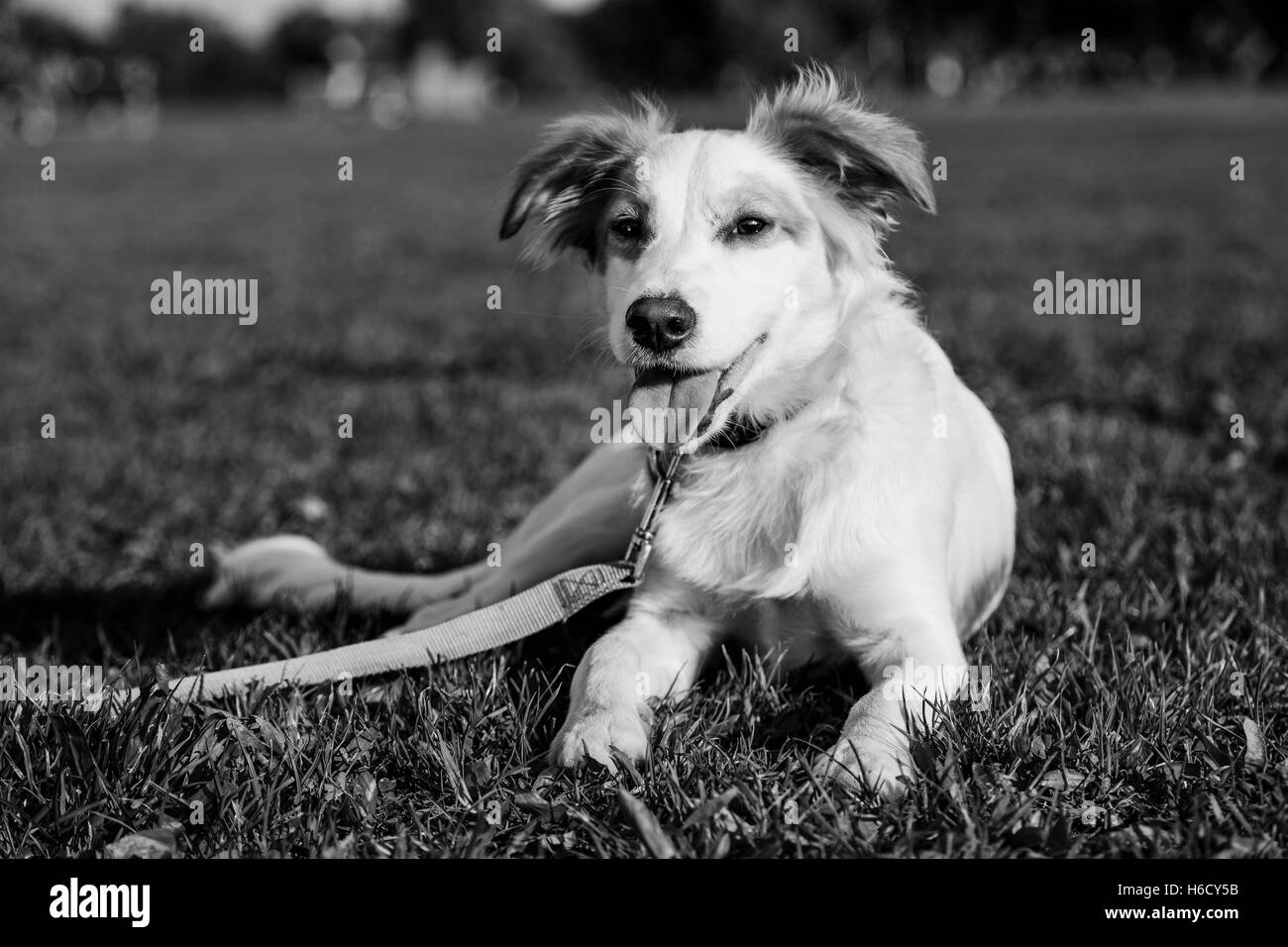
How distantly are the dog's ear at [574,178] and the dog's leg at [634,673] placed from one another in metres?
1.09

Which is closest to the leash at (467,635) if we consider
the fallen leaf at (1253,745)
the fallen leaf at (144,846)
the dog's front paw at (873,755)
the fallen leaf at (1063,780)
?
the fallen leaf at (144,846)

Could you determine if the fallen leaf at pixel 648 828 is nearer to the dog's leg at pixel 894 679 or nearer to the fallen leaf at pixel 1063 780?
the dog's leg at pixel 894 679

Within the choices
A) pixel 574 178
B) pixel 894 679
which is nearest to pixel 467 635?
pixel 894 679

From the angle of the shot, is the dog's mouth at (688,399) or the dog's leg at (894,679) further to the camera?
the dog's mouth at (688,399)

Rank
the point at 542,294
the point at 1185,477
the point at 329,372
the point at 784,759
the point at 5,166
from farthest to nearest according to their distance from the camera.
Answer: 1. the point at 5,166
2. the point at 542,294
3. the point at 329,372
4. the point at 1185,477
5. the point at 784,759

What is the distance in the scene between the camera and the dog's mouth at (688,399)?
3.03 meters

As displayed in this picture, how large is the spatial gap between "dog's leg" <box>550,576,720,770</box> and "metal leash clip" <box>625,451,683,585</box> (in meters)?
0.08

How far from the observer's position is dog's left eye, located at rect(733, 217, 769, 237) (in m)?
3.20

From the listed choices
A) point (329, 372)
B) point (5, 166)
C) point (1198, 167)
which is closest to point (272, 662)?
point (329, 372)

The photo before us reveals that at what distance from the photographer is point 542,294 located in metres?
10.6

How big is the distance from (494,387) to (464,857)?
455 cm

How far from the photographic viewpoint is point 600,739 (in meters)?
2.68
